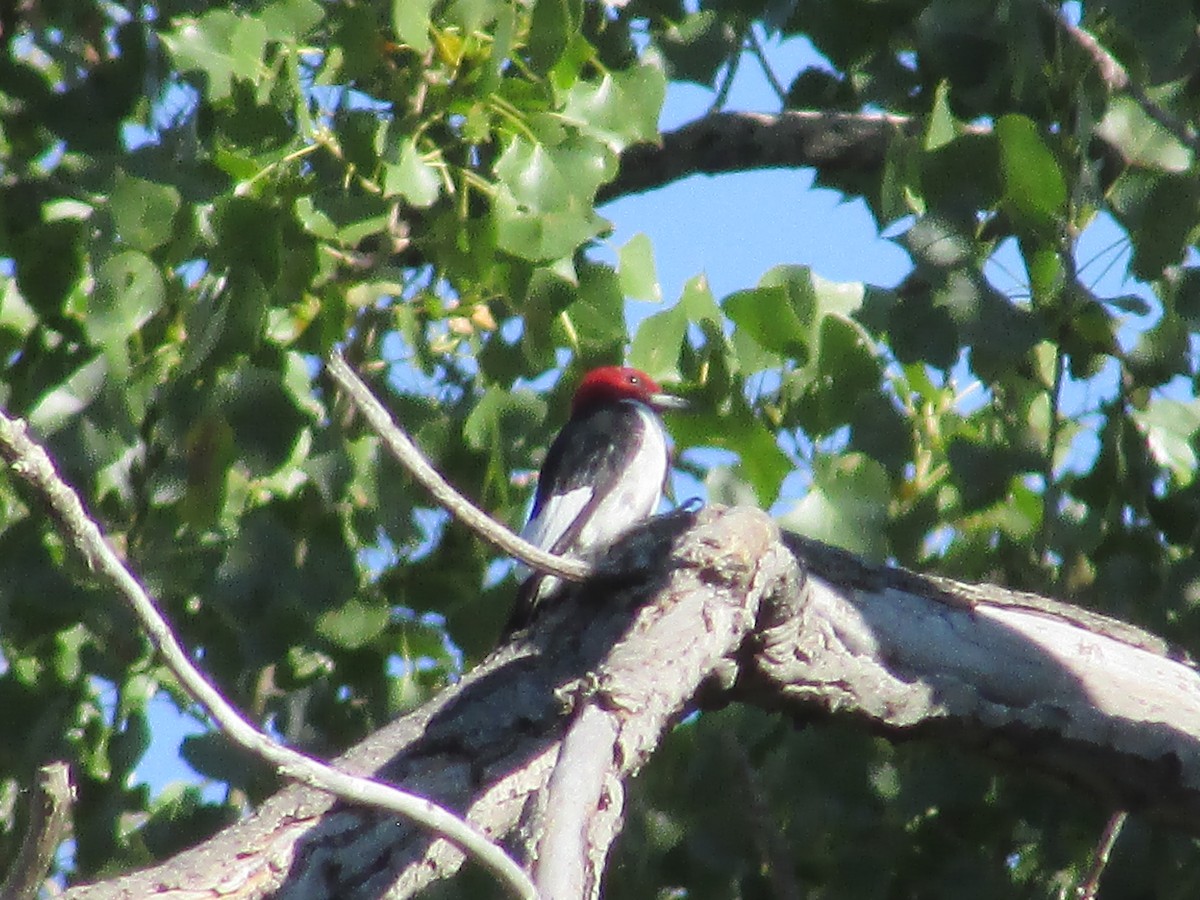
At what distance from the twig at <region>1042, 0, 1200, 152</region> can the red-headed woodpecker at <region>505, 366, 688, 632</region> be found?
1.47 m

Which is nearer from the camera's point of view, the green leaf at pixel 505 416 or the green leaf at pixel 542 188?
the green leaf at pixel 542 188

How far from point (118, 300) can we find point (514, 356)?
2.53 ft

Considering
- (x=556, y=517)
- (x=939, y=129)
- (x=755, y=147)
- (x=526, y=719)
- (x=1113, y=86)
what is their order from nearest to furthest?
(x=526, y=719), (x=939, y=129), (x=1113, y=86), (x=755, y=147), (x=556, y=517)

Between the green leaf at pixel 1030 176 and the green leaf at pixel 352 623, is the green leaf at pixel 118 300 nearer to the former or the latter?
the green leaf at pixel 352 623

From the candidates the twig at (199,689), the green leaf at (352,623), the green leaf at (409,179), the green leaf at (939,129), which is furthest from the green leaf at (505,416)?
the twig at (199,689)

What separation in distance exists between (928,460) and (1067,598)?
363mm

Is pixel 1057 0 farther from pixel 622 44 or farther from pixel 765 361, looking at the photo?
pixel 622 44

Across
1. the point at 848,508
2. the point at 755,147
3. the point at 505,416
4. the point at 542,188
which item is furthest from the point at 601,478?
the point at 542,188

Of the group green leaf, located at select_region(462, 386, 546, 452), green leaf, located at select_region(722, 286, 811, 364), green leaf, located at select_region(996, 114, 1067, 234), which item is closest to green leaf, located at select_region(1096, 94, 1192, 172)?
green leaf, located at select_region(996, 114, 1067, 234)

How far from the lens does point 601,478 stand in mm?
4348

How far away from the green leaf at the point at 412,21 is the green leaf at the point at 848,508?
967 mm

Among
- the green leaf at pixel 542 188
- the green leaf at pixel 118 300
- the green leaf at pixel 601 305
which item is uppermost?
the green leaf at pixel 542 188

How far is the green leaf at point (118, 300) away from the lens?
2490 millimetres

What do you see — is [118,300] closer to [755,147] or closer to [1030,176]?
[1030,176]
